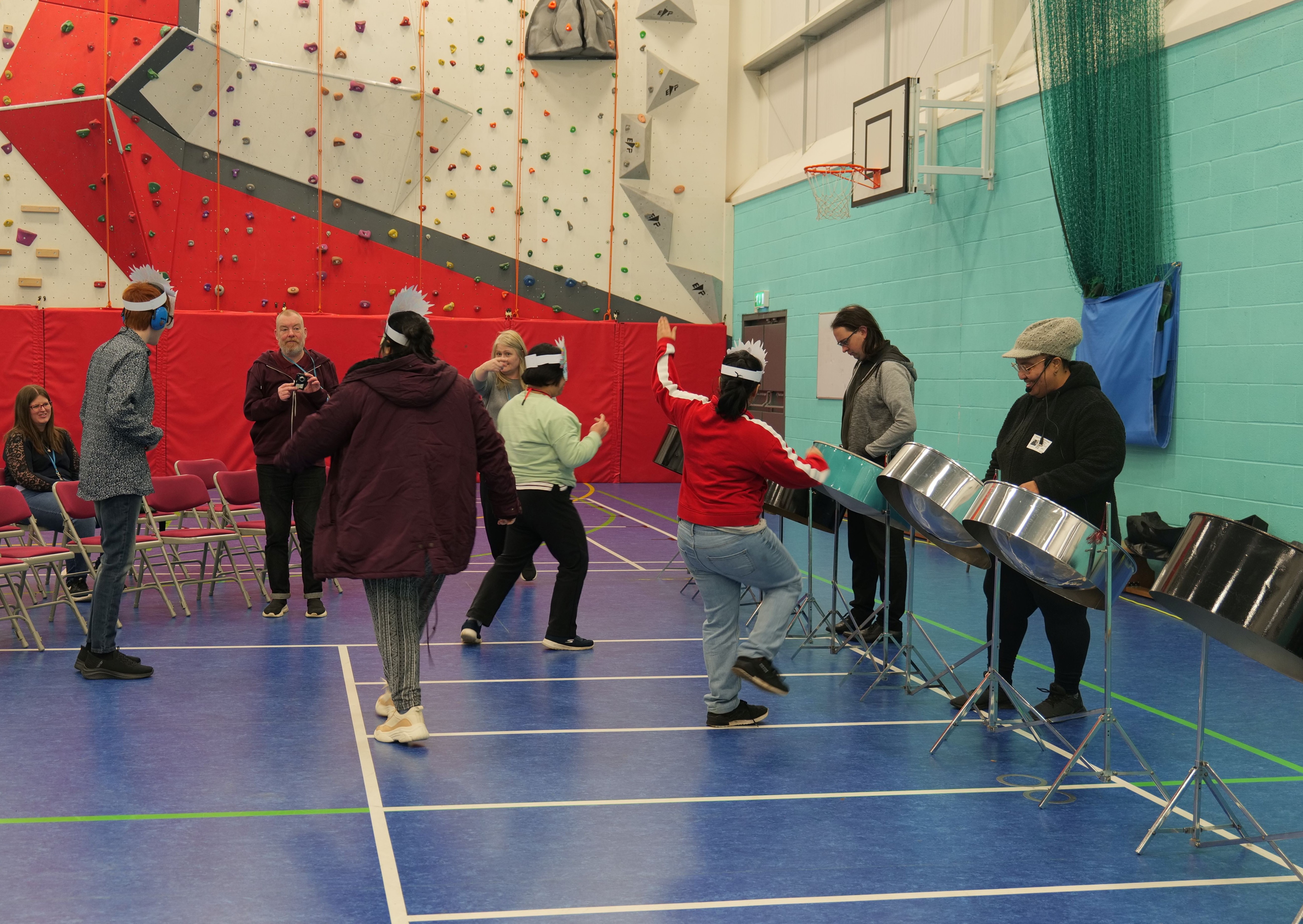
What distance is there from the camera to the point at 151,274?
186 inches

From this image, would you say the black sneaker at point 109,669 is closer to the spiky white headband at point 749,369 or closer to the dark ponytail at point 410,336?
the dark ponytail at point 410,336

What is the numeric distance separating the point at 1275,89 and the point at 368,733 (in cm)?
545

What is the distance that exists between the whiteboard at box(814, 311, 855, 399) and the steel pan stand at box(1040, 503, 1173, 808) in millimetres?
7162

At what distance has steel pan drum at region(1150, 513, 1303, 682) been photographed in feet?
8.25

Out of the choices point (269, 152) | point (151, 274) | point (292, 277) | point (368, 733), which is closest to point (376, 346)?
point (292, 277)

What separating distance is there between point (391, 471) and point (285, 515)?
95.3 inches

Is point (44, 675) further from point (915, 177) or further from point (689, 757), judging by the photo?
point (915, 177)

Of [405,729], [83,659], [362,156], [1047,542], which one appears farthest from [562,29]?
[1047,542]

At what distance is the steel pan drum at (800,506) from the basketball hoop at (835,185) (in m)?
4.66

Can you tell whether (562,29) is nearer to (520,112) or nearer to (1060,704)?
(520,112)

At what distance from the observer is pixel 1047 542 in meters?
3.29

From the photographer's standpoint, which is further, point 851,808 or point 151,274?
point 151,274

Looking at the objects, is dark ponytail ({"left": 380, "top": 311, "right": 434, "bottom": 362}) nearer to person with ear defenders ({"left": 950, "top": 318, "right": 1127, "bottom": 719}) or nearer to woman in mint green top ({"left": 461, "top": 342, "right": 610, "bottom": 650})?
woman in mint green top ({"left": 461, "top": 342, "right": 610, "bottom": 650})

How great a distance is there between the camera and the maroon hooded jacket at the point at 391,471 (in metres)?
3.74
